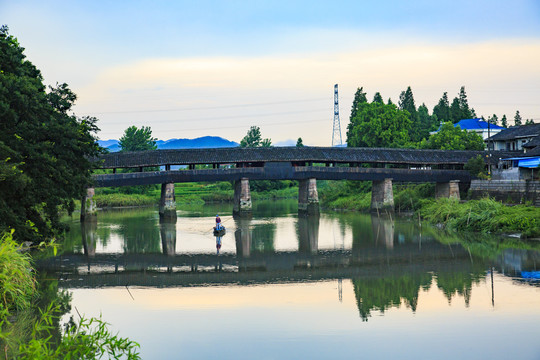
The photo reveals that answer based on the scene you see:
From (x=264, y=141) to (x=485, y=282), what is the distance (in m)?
97.6

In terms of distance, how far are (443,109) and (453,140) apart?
44115 mm

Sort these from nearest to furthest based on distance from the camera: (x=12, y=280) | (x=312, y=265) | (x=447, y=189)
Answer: (x=12, y=280), (x=312, y=265), (x=447, y=189)

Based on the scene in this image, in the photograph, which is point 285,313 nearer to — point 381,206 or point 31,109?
point 31,109

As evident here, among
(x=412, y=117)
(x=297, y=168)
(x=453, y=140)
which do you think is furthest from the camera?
(x=412, y=117)

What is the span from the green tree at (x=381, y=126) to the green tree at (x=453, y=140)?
449 centimetres

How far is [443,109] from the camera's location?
4345 inches

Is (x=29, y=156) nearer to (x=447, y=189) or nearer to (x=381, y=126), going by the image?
(x=447, y=189)

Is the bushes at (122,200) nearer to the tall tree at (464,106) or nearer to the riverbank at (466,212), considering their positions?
the riverbank at (466,212)

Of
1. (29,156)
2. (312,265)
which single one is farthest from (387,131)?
(29,156)

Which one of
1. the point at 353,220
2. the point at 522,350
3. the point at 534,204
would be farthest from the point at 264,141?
the point at 522,350

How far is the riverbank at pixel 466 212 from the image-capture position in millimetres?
35603

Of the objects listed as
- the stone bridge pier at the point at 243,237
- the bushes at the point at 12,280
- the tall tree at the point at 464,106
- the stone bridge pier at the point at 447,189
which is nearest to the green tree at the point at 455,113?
the tall tree at the point at 464,106

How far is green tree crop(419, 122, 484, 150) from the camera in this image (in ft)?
222

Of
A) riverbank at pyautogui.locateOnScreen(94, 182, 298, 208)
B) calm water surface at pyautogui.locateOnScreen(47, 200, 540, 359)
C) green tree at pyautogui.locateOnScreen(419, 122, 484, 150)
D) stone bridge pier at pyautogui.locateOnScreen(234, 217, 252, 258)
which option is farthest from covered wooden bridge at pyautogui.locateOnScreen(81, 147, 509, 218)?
riverbank at pyautogui.locateOnScreen(94, 182, 298, 208)
